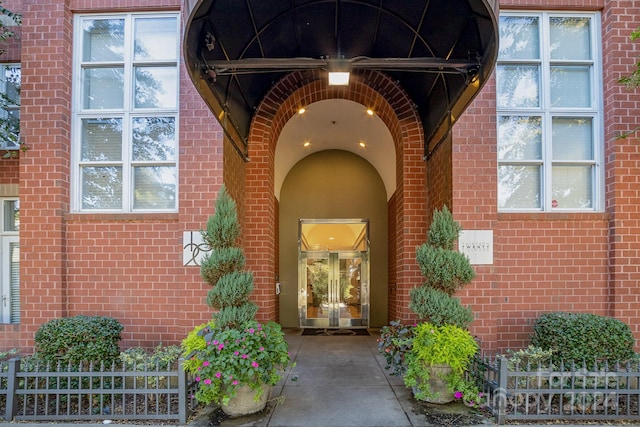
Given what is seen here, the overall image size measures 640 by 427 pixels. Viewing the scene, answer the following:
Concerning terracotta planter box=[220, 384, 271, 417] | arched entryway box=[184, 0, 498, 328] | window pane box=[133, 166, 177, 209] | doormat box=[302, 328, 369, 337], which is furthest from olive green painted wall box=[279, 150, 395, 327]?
terracotta planter box=[220, 384, 271, 417]

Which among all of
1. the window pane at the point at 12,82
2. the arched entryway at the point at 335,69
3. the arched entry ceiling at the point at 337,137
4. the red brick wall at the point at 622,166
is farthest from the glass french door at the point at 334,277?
the window pane at the point at 12,82

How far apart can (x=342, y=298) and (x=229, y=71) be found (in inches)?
306

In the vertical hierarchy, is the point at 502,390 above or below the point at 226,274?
below

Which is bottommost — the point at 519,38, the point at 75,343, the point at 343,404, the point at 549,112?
the point at 343,404

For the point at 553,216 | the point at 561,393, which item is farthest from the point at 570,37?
the point at 561,393

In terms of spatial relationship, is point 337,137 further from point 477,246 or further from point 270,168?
point 477,246

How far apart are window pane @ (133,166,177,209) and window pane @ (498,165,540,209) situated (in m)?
5.19

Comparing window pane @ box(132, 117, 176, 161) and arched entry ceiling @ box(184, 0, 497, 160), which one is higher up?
arched entry ceiling @ box(184, 0, 497, 160)

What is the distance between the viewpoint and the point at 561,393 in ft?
15.5

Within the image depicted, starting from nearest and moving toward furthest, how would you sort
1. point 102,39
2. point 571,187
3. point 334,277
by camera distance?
point 571,187 → point 102,39 → point 334,277

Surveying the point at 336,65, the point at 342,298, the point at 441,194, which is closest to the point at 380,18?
the point at 336,65

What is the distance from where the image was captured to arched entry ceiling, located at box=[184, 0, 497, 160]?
509 cm

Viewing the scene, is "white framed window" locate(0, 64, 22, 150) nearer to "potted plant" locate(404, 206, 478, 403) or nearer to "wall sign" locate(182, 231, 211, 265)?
"wall sign" locate(182, 231, 211, 265)

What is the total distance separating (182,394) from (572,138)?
673 cm
